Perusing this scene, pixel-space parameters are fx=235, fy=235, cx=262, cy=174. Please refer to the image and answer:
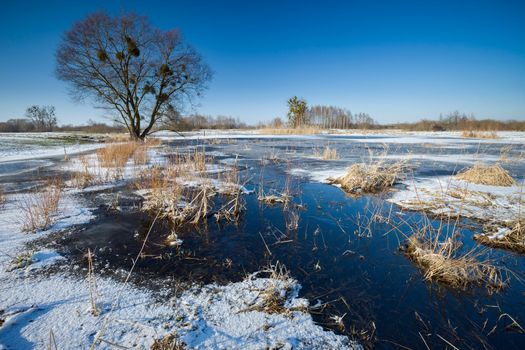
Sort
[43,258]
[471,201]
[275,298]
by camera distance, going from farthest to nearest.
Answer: [471,201], [43,258], [275,298]

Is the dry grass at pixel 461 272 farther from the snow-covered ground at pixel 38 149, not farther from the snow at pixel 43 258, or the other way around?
the snow-covered ground at pixel 38 149

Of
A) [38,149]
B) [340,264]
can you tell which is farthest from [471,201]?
[38,149]

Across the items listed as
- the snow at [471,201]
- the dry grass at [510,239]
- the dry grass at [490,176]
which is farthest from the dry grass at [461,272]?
the dry grass at [490,176]

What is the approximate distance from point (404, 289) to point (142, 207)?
11.9ft

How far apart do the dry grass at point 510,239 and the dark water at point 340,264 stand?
16cm

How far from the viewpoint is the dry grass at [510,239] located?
2.53 meters

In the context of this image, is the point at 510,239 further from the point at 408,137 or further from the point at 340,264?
the point at 408,137

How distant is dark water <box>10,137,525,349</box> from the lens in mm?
1547

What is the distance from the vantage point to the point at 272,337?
1408mm

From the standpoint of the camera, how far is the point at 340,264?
2.26m

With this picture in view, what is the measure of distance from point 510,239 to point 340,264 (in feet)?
6.66

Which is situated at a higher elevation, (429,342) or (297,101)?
(297,101)

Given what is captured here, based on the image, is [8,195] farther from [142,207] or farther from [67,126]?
[67,126]

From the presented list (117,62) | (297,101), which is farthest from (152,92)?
(297,101)
